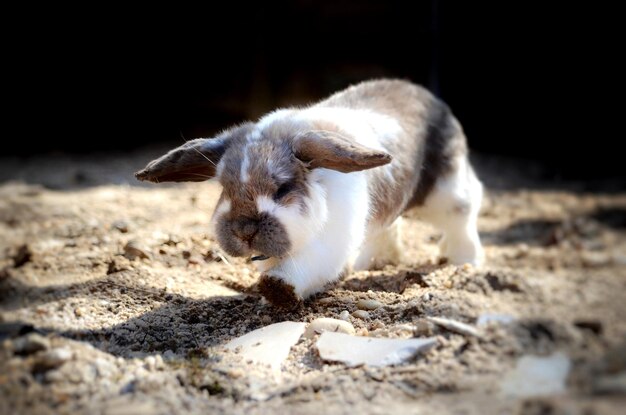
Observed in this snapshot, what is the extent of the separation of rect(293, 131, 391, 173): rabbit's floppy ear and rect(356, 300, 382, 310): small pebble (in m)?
0.84

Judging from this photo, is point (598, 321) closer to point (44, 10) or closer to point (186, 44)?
point (186, 44)

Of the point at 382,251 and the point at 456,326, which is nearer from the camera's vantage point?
the point at 456,326

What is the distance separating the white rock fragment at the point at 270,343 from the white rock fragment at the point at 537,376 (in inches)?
52.8

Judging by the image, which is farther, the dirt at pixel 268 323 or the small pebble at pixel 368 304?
the small pebble at pixel 368 304

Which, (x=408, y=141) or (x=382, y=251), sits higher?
(x=408, y=141)

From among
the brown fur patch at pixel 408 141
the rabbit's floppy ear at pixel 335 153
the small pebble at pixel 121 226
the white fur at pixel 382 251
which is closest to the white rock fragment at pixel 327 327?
the rabbit's floppy ear at pixel 335 153

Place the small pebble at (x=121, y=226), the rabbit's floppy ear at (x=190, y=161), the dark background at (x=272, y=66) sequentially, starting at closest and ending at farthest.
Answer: the rabbit's floppy ear at (x=190, y=161) < the small pebble at (x=121, y=226) < the dark background at (x=272, y=66)

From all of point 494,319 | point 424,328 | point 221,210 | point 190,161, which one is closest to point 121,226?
point 190,161

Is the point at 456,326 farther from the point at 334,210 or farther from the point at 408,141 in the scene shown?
the point at 408,141

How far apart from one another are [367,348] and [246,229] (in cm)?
105

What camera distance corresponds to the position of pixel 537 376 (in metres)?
2.44

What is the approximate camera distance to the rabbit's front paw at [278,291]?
166 inches

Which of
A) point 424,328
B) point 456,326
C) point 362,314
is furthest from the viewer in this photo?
point 362,314

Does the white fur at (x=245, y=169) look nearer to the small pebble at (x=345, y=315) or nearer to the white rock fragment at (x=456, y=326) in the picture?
the small pebble at (x=345, y=315)
